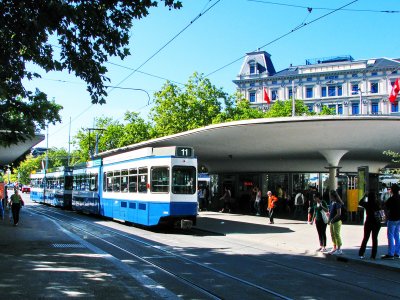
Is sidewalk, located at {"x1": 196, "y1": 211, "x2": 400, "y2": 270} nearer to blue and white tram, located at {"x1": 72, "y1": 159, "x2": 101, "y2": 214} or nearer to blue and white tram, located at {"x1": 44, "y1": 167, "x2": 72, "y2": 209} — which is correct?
blue and white tram, located at {"x1": 72, "y1": 159, "x2": 101, "y2": 214}

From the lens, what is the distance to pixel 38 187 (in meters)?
47.0

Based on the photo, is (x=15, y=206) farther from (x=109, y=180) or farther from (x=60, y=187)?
(x=60, y=187)

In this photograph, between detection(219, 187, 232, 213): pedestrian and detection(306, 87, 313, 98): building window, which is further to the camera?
detection(306, 87, 313, 98): building window

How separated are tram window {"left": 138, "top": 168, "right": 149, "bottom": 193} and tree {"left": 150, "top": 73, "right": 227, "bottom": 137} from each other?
31.4 m

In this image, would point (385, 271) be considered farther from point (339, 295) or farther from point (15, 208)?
point (15, 208)

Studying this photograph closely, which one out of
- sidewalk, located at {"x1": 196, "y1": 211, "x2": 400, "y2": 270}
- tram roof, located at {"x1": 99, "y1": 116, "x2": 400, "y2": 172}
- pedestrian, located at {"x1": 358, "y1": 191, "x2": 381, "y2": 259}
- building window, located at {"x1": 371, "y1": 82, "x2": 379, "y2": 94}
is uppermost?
building window, located at {"x1": 371, "y1": 82, "x2": 379, "y2": 94}

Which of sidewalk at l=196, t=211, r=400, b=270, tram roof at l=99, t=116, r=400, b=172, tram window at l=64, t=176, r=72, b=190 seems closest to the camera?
sidewalk at l=196, t=211, r=400, b=270

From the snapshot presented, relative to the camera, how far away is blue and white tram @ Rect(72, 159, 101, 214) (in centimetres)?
2555

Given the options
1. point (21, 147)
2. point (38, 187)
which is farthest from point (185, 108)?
point (21, 147)

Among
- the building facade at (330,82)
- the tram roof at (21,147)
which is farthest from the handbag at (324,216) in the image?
the building facade at (330,82)

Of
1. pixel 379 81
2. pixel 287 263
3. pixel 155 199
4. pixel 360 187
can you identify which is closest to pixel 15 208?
pixel 155 199

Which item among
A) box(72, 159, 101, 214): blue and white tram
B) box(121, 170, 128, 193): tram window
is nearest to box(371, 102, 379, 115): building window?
box(72, 159, 101, 214): blue and white tram

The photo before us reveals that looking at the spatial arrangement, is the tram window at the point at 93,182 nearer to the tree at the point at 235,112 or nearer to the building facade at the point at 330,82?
the tree at the point at 235,112

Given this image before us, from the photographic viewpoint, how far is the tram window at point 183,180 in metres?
17.7
